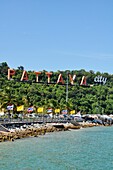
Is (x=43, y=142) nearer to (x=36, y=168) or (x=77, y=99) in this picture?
(x=36, y=168)

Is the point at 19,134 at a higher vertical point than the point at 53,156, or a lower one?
higher

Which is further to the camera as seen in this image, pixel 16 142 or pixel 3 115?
pixel 3 115

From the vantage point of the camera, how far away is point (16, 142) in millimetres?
68000

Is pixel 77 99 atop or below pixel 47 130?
atop

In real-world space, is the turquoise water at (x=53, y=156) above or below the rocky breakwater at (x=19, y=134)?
below

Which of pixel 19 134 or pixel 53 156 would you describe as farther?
pixel 19 134

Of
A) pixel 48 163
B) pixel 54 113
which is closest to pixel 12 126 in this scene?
pixel 48 163

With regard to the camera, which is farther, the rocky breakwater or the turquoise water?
the rocky breakwater

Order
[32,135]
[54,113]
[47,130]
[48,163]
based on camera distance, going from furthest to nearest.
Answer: [54,113]
[47,130]
[32,135]
[48,163]

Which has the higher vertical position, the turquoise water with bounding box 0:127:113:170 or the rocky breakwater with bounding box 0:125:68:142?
the rocky breakwater with bounding box 0:125:68:142

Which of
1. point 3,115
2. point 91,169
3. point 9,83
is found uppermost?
point 9,83

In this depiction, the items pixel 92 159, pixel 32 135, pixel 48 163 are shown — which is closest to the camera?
pixel 48 163

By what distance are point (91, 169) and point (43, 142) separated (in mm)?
25779

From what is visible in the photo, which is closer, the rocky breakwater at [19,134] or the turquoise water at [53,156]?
the turquoise water at [53,156]
